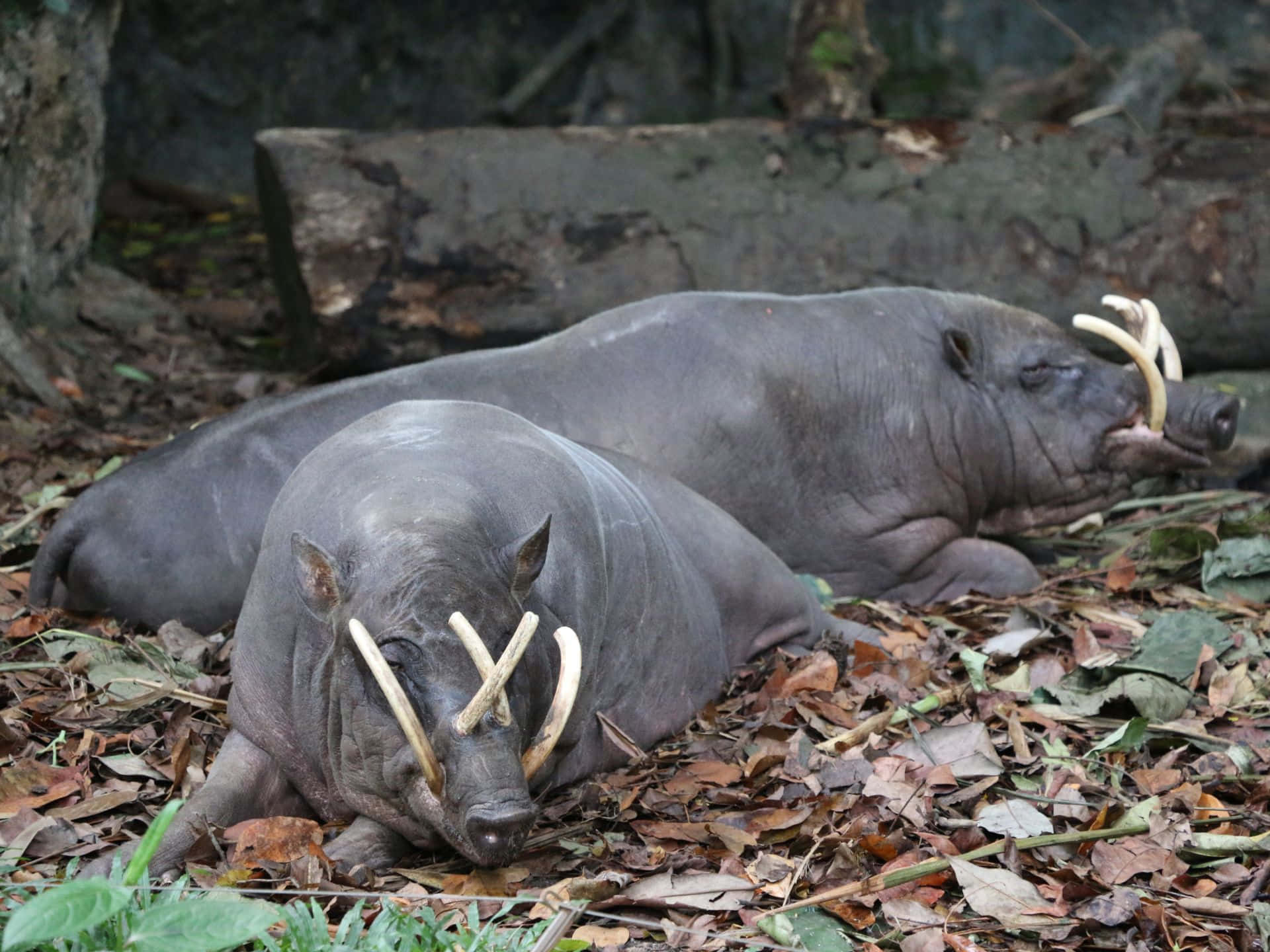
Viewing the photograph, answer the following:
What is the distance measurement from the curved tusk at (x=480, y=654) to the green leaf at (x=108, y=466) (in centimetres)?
356

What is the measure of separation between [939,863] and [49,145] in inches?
250

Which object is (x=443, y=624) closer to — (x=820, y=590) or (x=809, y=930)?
(x=809, y=930)

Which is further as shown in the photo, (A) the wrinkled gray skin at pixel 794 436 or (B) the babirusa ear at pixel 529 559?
(A) the wrinkled gray skin at pixel 794 436

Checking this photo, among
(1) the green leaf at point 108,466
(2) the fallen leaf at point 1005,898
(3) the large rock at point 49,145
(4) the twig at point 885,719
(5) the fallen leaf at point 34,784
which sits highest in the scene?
(3) the large rock at point 49,145

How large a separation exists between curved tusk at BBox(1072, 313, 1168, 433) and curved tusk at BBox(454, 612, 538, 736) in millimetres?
3698

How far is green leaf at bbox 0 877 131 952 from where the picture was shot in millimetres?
2379

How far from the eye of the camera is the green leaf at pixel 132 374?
7.99m

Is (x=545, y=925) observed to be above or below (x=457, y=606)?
below

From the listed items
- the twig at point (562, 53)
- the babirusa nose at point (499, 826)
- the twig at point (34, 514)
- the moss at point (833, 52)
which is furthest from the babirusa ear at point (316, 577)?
the twig at point (562, 53)

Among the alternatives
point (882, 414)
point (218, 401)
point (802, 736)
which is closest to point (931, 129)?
point (882, 414)

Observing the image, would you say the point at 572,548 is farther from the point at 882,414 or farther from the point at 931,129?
the point at 931,129

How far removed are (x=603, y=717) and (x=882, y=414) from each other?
2.54 metres

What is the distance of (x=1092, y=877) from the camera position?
3453 millimetres

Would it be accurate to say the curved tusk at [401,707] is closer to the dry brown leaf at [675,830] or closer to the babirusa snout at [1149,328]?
the dry brown leaf at [675,830]
